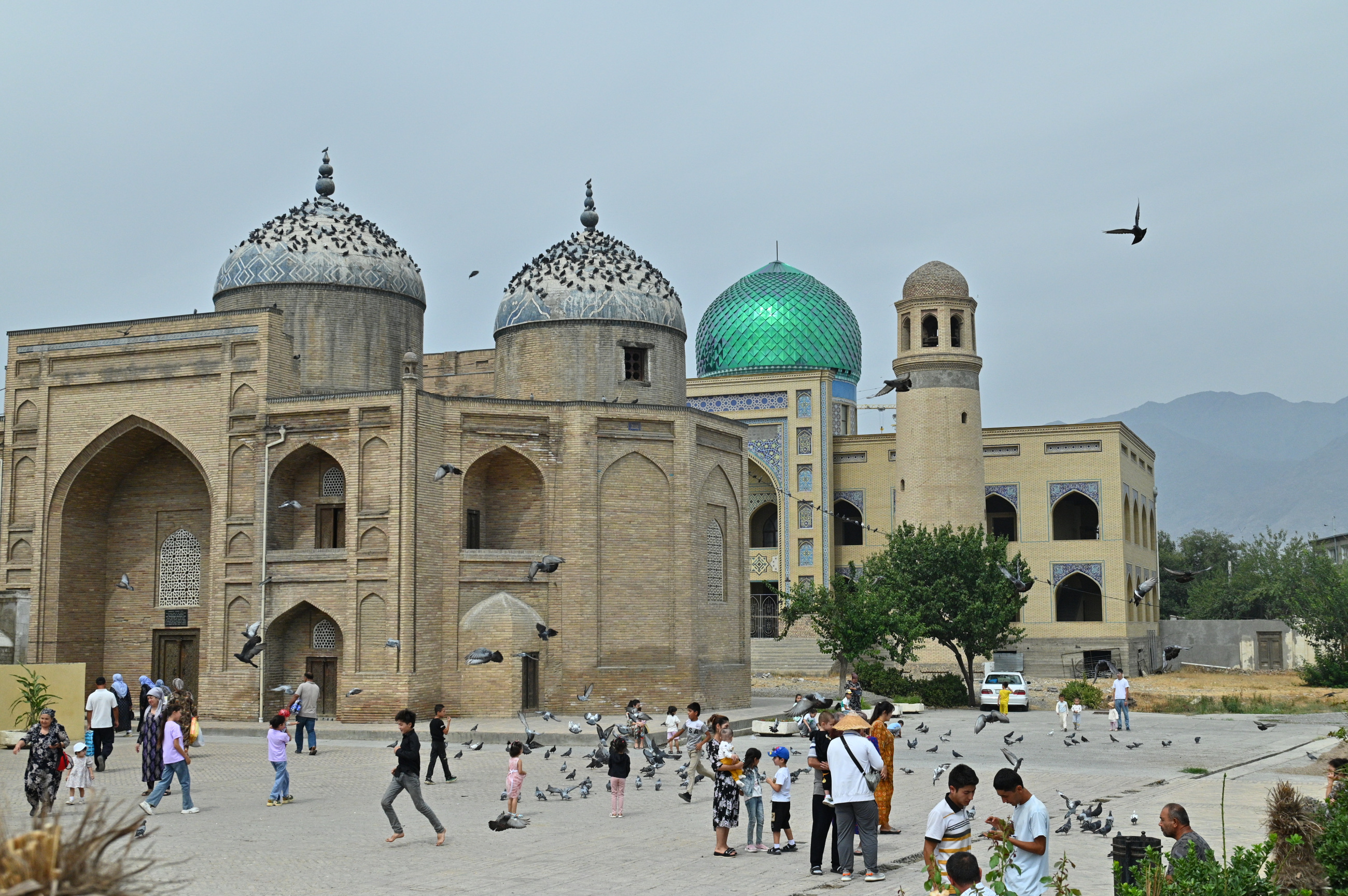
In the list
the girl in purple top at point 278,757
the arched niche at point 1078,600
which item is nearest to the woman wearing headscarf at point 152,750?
the girl in purple top at point 278,757

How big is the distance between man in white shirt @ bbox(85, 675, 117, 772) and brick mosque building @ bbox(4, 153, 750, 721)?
21.9 feet

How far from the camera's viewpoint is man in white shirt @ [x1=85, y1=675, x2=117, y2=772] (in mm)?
18234

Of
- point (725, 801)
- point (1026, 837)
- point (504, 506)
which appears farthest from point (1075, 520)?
point (1026, 837)

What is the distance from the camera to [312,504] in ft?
91.1

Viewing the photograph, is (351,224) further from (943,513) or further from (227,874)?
(227,874)

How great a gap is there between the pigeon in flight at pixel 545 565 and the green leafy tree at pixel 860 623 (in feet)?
25.7

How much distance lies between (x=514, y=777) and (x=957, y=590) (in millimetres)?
21801

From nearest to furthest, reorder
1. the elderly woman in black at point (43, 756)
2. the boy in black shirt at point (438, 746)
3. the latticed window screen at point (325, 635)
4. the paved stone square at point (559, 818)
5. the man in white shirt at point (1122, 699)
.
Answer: the paved stone square at point (559, 818)
the elderly woman in black at point (43, 756)
the boy in black shirt at point (438, 746)
the man in white shirt at point (1122, 699)
the latticed window screen at point (325, 635)

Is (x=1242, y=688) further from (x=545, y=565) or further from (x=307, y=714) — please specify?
(x=307, y=714)

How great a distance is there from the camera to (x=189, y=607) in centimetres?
2906

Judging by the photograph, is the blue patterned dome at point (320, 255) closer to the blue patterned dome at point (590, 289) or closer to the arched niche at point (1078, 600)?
the blue patterned dome at point (590, 289)

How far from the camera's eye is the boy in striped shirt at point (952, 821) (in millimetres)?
7531

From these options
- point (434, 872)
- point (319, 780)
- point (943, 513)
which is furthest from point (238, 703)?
point (943, 513)

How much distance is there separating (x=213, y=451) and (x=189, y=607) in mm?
3839
